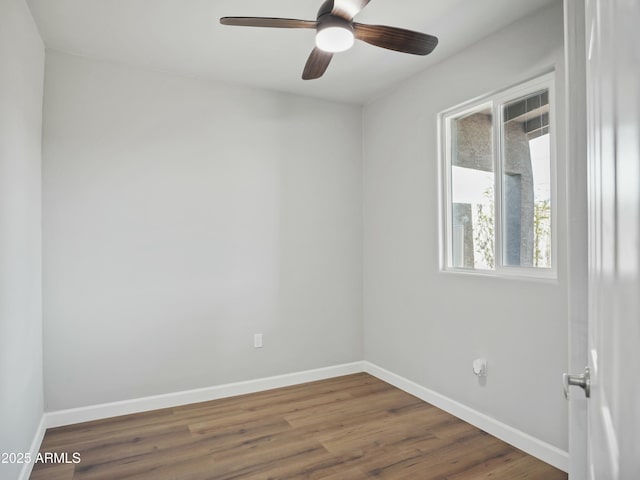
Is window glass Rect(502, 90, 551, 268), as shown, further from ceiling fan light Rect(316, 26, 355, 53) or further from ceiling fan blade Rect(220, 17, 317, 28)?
ceiling fan blade Rect(220, 17, 317, 28)

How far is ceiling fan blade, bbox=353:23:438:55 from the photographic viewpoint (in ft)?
6.83

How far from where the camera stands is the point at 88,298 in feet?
9.82

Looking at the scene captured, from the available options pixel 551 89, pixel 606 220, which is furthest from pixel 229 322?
pixel 606 220

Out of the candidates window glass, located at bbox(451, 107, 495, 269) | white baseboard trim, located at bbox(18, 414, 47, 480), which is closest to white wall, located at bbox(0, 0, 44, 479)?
white baseboard trim, located at bbox(18, 414, 47, 480)

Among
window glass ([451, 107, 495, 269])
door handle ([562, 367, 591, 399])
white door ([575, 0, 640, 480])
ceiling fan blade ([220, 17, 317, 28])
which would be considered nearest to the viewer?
white door ([575, 0, 640, 480])

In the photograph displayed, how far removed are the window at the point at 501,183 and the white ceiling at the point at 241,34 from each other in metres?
0.50

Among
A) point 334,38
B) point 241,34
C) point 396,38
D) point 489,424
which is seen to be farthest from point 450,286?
point 241,34

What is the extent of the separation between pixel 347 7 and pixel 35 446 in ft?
9.95

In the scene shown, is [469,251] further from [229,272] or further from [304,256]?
[229,272]

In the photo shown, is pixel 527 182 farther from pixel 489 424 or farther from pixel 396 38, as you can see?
pixel 489 424

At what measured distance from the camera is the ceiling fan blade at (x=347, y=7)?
6.06 ft

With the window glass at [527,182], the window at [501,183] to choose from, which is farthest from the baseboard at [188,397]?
the window glass at [527,182]

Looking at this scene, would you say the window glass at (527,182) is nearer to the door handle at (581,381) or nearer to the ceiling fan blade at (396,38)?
the ceiling fan blade at (396,38)

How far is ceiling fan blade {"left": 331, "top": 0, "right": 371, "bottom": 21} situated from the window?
1.30 metres
